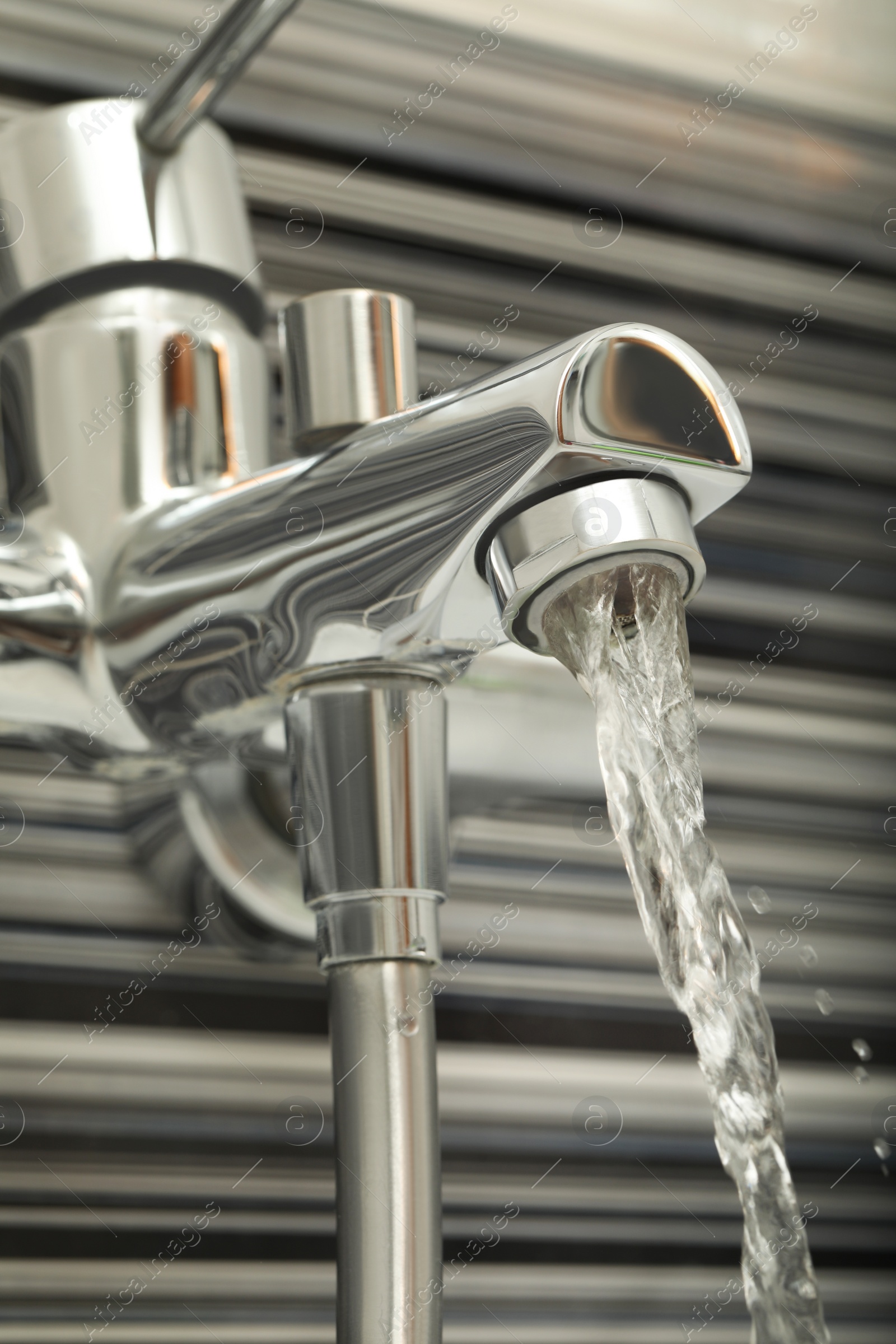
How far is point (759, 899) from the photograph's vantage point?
2.08 ft

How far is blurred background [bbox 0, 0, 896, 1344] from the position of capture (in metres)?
0.48

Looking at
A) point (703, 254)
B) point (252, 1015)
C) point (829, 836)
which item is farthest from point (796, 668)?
point (252, 1015)

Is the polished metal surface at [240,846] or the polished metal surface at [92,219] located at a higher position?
the polished metal surface at [92,219]

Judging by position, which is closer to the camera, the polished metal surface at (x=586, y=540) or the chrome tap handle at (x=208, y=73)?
the polished metal surface at (x=586, y=540)

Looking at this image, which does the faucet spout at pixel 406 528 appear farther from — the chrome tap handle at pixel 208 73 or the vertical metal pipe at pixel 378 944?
the chrome tap handle at pixel 208 73

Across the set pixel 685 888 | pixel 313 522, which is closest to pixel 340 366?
pixel 313 522

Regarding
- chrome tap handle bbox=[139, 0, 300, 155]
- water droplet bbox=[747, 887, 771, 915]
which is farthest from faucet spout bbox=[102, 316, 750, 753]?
water droplet bbox=[747, 887, 771, 915]

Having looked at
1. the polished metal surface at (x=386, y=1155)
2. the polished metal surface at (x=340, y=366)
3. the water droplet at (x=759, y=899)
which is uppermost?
the polished metal surface at (x=340, y=366)

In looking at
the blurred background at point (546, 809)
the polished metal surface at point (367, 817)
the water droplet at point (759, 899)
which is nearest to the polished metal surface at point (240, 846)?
the blurred background at point (546, 809)

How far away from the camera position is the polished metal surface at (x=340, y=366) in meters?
0.38

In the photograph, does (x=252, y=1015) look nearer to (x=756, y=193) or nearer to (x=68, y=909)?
(x=68, y=909)

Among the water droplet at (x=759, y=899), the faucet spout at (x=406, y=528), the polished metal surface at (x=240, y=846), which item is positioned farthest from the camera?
the water droplet at (x=759, y=899)

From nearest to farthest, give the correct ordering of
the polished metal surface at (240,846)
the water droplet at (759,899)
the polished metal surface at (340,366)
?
the polished metal surface at (340,366), the polished metal surface at (240,846), the water droplet at (759,899)

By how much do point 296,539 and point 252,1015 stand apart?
25cm
